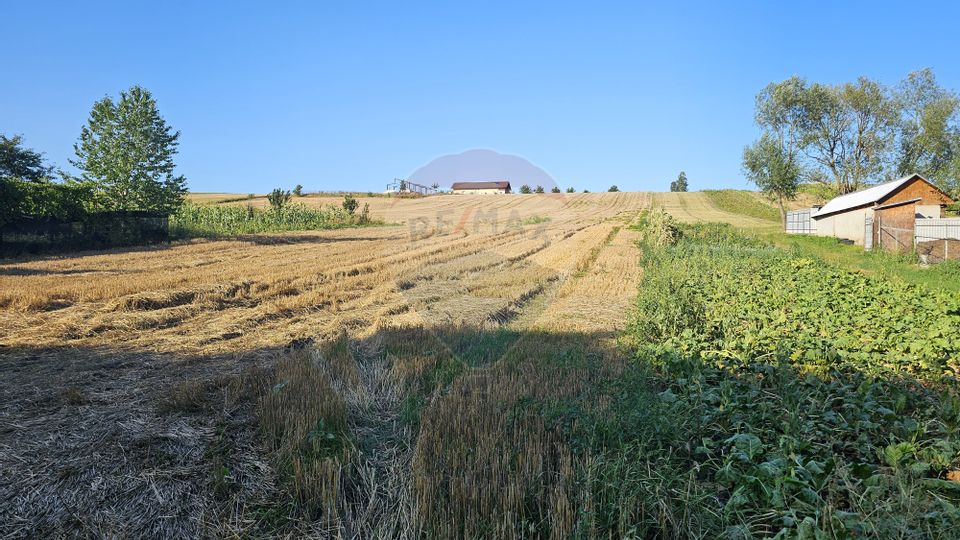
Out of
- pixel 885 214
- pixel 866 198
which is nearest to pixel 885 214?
pixel 885 214

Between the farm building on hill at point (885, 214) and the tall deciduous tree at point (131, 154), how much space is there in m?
37.7

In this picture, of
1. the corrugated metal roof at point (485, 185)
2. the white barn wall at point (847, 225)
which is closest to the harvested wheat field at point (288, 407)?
the white barn wall at point (847, 225)

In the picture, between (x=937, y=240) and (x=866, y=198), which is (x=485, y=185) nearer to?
(x=866, y=198)

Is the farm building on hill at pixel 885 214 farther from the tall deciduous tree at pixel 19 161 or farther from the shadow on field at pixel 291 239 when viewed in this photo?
the tall deciduous tree at pixel 19 161

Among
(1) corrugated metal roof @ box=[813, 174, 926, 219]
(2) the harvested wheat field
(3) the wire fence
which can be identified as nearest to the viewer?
(2) the harvested wheat field

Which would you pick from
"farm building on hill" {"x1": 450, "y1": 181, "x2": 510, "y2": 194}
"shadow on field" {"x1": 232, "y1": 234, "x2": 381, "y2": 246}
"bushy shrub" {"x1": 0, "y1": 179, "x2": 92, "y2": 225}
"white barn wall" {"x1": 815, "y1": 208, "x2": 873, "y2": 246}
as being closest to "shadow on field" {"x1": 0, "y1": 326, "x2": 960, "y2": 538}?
"bushy shrub" {"x1": 0, "y1": 179, "x2": 92, "y2": 225}

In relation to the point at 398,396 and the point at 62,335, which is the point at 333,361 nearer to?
the point at 398,396

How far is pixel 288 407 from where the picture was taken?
5.10 meters

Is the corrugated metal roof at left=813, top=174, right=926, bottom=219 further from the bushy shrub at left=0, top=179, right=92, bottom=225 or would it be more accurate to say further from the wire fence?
the bushy shrub at left=0, top=179, right=92, bottom=225

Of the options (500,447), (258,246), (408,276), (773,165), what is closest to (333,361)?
(500,447)

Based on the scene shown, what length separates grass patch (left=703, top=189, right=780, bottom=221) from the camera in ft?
203

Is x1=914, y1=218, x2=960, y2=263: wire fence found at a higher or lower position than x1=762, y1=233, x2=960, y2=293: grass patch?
higher

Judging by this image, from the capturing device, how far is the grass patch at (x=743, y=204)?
61.8 m

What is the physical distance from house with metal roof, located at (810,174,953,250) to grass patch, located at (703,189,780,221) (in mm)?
23851
